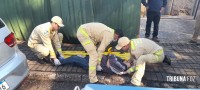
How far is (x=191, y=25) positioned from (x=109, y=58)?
4.42 metres

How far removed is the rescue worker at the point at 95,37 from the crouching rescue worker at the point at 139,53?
23 cm

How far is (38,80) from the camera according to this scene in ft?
13.4

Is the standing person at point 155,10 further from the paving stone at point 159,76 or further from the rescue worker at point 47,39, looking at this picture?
the rescue worker at point 47,39

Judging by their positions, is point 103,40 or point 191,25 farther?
point 191,25

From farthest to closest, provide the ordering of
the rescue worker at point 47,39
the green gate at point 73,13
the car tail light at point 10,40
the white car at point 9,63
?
the green gate at point 73,13 < the rescue worker at point 47,39 < the car tail light at point 10,40 < the white car at point 9,63

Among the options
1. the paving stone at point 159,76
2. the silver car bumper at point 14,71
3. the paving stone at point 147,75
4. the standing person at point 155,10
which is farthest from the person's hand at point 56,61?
the standing person at point 155,10

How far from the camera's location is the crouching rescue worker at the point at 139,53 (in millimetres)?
3609

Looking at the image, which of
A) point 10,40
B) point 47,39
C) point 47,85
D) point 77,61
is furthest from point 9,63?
point 77,61

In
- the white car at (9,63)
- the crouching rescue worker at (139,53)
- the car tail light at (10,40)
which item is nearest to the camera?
the white car at (9,63)

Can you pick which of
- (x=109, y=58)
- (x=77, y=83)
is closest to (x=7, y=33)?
(x=77, y=83)

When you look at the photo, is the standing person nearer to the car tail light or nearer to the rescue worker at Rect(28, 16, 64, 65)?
the rescue worker at Rect(28, 16, 64, 65)

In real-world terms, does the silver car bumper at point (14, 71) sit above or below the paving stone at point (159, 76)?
above

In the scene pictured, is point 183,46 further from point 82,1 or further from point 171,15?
point 171,15

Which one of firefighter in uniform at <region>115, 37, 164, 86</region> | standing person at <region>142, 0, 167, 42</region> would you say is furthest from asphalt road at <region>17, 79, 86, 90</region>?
standing person at <region>142, 0, 167, 42</region>
